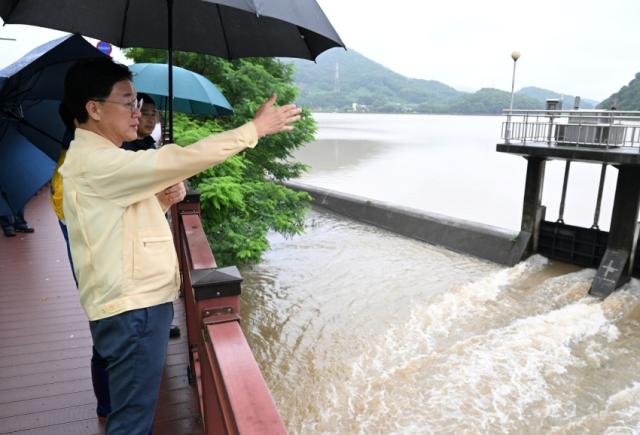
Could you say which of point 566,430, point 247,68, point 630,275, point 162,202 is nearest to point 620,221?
point 630,275

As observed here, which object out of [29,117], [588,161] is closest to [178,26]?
[29,117]

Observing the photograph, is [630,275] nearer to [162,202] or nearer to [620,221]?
[620,221]

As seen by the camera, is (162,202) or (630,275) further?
(630,275)

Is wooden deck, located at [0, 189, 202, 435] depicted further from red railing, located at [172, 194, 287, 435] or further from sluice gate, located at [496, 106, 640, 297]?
sluice gate, located at [496, 106, 640, 297]

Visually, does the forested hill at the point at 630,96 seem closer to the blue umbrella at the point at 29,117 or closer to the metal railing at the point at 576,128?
the metal railing at the point at 576,128

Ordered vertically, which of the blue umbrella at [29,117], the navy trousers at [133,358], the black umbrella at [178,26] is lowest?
the navy trousers at [133,358]

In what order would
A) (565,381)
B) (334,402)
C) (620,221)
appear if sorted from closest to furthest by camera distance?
1. (334,402)
2. (565,381)
3. (620,221)

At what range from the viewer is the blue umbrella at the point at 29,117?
221 centimetres

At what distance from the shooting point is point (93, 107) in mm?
1504

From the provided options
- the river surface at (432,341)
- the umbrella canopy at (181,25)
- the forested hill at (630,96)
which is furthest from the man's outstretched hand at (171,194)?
the forested hill at (630,96)

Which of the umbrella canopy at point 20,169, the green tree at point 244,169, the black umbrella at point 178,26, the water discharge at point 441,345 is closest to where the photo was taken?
the umbrella canopy at point 20,169

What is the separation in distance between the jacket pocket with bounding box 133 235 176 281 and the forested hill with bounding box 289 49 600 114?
231 feet

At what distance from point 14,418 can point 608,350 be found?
328 inches

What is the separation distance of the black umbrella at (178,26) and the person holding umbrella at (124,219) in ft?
2.99
